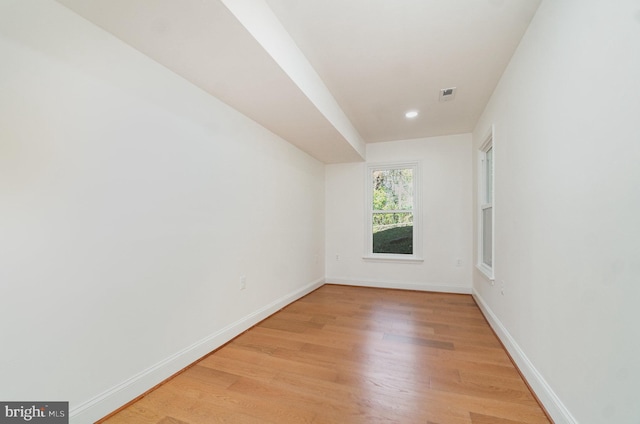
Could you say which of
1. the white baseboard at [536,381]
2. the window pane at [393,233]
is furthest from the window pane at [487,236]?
the window pane at [393,233]

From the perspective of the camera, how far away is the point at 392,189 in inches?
186

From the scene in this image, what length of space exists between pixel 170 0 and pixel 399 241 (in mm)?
4239

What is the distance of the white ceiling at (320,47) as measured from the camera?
148cm

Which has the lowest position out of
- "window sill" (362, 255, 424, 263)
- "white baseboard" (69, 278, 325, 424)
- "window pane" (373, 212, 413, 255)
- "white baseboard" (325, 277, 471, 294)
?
"white baseboard" (325, 277, 471, 294)

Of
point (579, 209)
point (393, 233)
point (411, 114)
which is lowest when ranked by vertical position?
point (393, 233)

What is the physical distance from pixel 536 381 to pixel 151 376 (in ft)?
7.97

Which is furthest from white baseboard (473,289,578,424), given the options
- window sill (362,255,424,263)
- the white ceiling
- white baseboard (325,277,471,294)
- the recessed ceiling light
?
the recessed ceiling light

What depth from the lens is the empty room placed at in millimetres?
1191

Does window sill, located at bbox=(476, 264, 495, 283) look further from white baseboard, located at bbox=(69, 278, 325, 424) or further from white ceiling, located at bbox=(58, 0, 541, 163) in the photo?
white baseboard, located at bbox=(69, 278, 325, 424)

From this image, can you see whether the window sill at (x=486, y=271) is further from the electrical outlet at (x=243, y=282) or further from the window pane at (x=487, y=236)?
the electrical outlet at (x=243, y=282)
